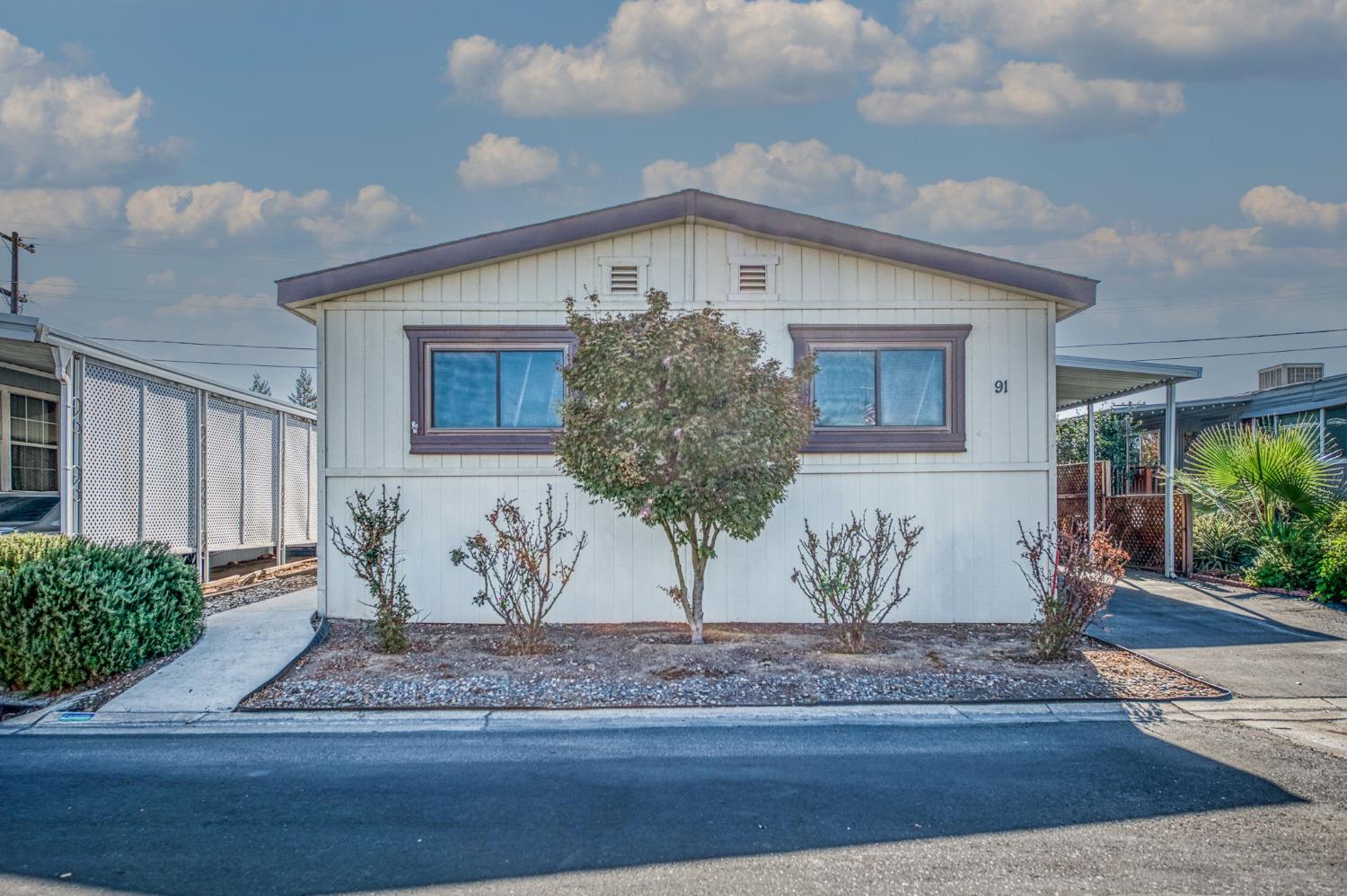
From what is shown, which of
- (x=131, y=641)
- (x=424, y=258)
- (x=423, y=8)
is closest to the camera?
(x=131, y=641)

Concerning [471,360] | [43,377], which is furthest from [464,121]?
[471,360]

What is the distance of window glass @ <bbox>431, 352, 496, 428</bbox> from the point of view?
9.45 metres

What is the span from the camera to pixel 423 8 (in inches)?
552

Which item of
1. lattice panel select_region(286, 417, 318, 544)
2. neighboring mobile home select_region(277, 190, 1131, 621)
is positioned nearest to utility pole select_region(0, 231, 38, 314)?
lattice panel select_region(286, 417, 318, 544)

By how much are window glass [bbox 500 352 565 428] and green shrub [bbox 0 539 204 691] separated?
11.8ft

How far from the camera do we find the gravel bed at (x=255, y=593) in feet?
33.5

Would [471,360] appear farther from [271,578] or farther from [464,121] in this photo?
[464,121]

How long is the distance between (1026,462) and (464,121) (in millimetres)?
12710

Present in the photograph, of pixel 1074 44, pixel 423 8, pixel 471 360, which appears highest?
pixel 423 8

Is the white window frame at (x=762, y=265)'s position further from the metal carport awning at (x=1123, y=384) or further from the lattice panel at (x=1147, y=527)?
the lattice panel at (x=1147, y=527)

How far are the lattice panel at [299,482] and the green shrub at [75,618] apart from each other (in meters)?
8.39

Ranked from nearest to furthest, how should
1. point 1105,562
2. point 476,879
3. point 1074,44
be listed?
point 476,879, point 1105,562, point 1074,44

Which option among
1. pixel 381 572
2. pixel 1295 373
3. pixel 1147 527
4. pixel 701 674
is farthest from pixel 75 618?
pixel 1295 373

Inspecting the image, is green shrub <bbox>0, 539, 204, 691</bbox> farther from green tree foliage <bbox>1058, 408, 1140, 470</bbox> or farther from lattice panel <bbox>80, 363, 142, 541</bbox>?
green tree foliage <bbox>1058, 408, 1140, 470</bbox>
